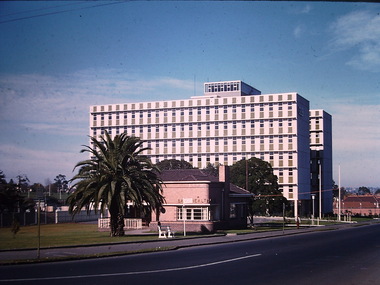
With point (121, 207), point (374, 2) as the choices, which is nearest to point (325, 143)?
point (121, 207)

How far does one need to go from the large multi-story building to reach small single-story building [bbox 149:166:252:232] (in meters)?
53.9

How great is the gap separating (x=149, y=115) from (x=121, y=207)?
8039 centimetres

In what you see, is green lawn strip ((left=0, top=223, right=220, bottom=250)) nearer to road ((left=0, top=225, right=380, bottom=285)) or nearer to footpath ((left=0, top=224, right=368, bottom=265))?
footpath ((left=0, top=224, right=368, bottom=265))

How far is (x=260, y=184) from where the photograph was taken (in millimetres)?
81312

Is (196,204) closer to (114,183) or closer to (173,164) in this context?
(114,183)

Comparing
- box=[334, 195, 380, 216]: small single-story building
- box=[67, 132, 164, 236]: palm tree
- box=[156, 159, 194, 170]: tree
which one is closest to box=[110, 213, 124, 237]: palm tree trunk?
box=[67, 132, 164, 236]: palm tree

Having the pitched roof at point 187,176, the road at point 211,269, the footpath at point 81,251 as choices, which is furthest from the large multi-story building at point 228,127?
the road at point 211,269

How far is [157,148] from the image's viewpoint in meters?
116

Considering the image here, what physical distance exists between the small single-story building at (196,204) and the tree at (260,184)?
23359 millimetres

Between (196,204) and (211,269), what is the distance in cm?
2751

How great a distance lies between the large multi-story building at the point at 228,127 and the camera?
105188 millimetres

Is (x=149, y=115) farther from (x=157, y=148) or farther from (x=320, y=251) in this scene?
(x=320, y=251)

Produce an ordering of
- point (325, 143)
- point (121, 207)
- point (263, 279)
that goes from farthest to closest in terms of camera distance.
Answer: point (325, 143), point (121, 207), point (263, 279)

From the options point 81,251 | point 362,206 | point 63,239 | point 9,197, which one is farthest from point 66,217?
point 362,206
